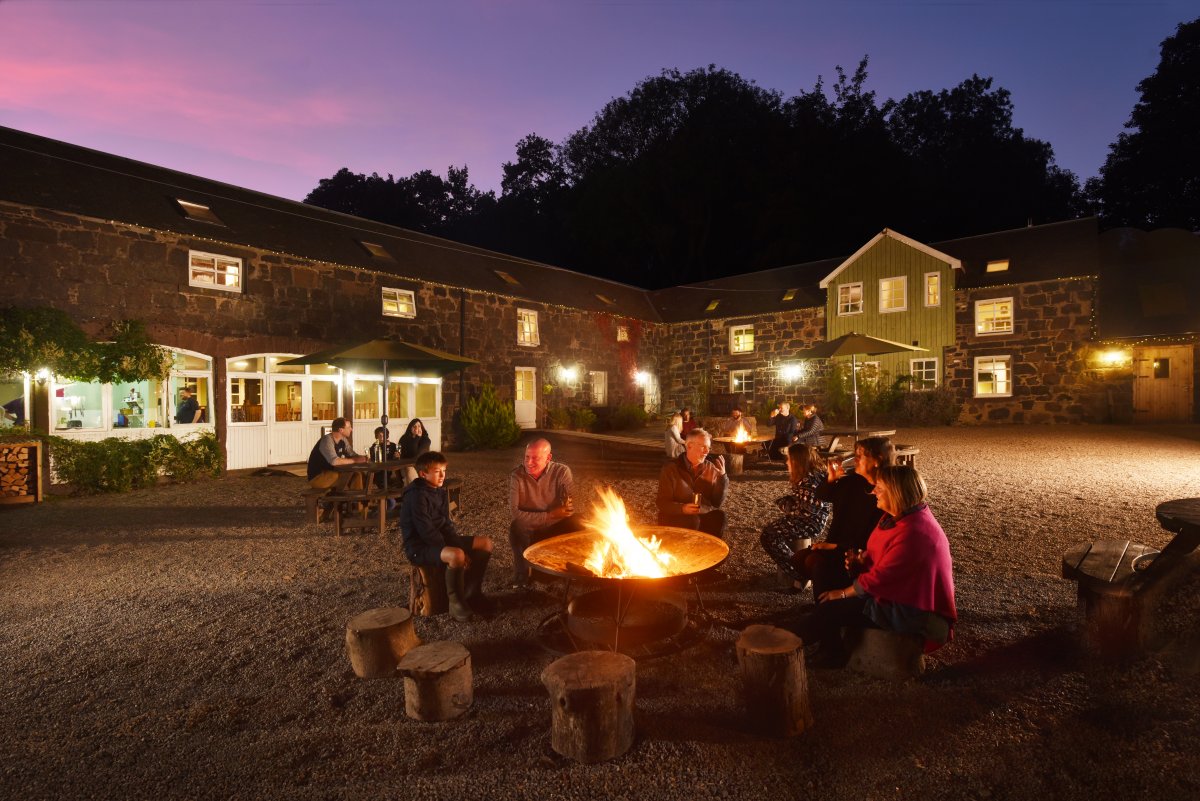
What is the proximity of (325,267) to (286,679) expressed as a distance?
13118 mm

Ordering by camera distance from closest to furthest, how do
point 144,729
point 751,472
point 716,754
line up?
point 716,754 → point 144,729 → point 751,472

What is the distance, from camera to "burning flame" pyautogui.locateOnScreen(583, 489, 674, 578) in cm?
416

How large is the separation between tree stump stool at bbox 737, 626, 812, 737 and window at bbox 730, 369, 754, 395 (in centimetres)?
2249

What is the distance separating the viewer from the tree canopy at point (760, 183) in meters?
37.7

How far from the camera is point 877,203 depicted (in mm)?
37625

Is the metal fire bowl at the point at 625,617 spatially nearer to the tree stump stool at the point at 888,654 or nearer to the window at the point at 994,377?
the tree stump stool at the point at 888,654

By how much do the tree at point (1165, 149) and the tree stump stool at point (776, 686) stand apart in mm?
42308

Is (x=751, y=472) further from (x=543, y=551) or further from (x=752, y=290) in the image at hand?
(x=752, y=290)

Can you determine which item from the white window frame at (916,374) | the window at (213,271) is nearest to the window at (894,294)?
the white window frame at (916,374)

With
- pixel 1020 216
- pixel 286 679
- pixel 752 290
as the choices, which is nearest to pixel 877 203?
pixel 1020 216

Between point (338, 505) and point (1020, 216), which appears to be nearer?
point (338, 505)

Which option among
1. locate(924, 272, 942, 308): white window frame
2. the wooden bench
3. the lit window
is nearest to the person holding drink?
the wooden bench

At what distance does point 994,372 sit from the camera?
19891 mm

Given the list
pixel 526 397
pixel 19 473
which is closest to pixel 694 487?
pixel 19 473
